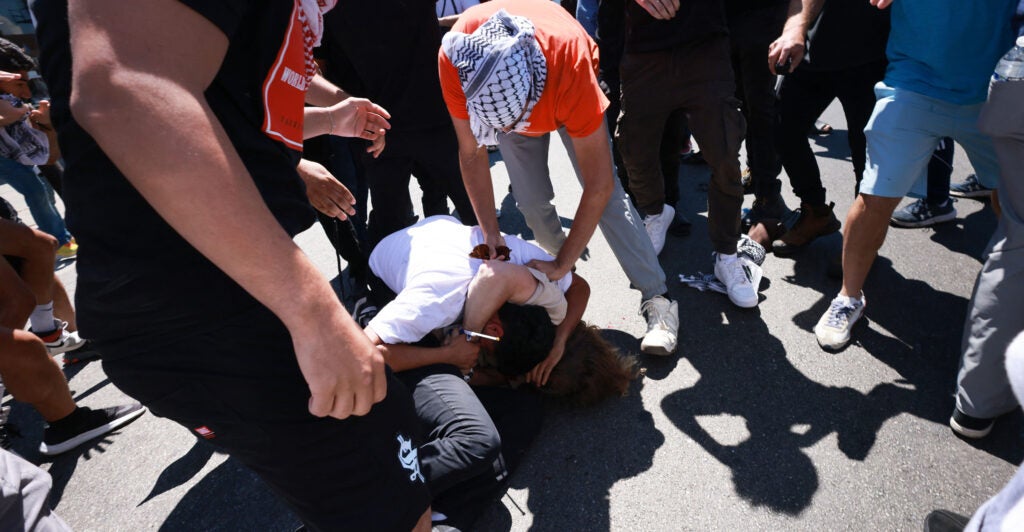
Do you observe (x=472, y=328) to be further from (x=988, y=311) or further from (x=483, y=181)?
(x=988, y=311)

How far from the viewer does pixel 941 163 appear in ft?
9.83

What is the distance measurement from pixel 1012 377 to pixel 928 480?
129cm

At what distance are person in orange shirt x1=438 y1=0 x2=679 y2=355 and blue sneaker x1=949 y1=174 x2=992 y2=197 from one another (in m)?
2.21

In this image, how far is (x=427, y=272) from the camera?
194 cm

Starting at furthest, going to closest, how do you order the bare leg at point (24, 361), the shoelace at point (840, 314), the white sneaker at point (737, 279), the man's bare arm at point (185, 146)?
the white sneaker at point (737, 279) < the shoelace at point (840, 314) < the bare leg at point (24, 361) < the man's bare arm at point (185, 146)

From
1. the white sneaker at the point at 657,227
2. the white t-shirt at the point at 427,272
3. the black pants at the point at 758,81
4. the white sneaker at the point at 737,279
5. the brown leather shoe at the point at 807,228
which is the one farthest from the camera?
the white sneaker at the point at 657,227

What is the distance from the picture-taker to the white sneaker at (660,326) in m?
2.32

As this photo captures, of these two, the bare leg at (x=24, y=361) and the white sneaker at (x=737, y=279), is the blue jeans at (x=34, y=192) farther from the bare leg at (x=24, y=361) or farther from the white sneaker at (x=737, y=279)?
the white sneaker at (x=737, y=279)

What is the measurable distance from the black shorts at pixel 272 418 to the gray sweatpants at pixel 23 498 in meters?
0.35

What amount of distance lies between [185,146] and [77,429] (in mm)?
2302

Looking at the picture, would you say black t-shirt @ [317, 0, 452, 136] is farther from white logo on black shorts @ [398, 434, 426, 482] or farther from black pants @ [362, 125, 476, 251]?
white logo on black shorts @ [398, 434, 426, 482]

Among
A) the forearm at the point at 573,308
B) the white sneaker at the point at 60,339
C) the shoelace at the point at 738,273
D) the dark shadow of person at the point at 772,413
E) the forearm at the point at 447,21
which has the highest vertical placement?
the forearm at the point at 447,21

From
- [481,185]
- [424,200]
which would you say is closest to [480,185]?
[481,185]

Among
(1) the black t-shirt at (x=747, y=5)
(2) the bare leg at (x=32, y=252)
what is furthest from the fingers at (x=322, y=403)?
(1) the black t-shirt at (x=747, y=5)
